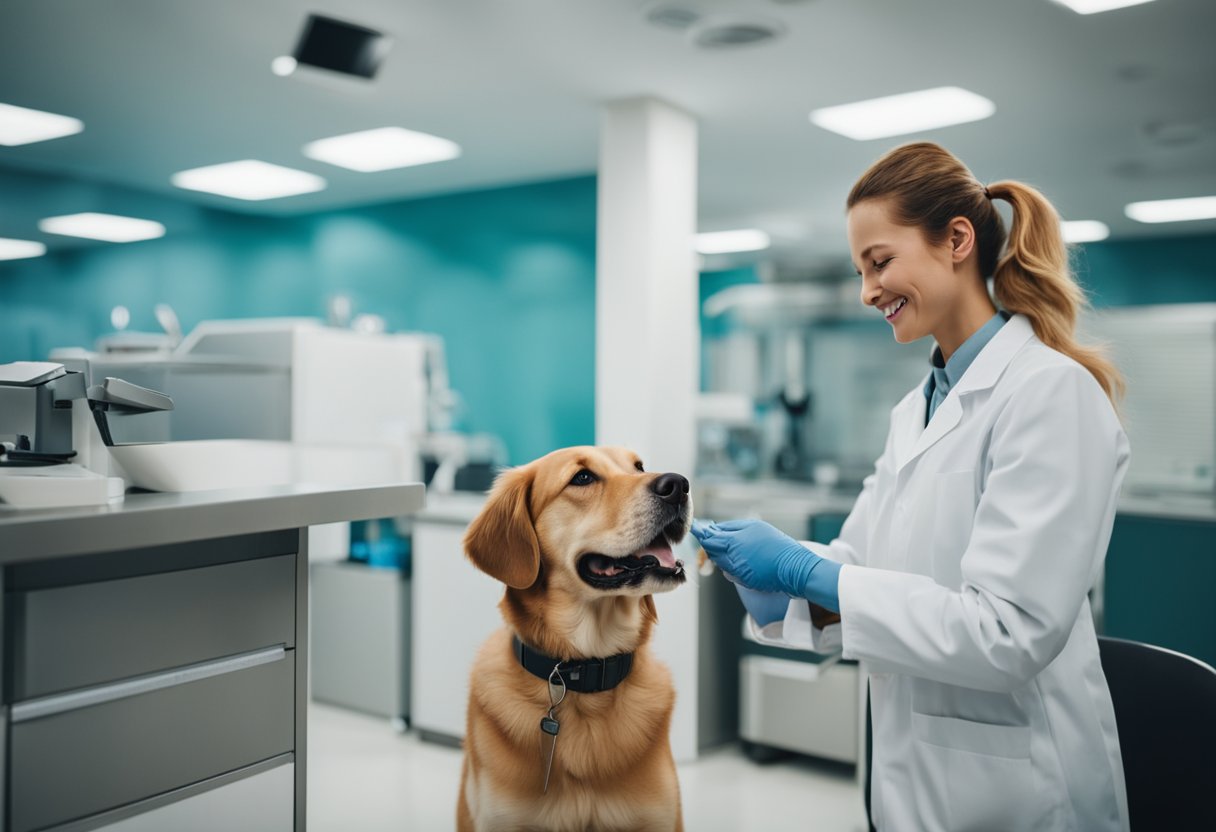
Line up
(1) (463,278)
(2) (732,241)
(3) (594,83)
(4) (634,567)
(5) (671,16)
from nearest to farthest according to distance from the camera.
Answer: (4) (634,567)
(5) (671,16)
(3) (594,83)
(1) (463,278)
(2) (732,241)

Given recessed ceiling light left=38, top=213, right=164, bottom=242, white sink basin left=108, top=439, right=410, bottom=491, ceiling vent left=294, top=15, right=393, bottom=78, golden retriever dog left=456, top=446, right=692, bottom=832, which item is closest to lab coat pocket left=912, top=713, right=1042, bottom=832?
golden retriever dog left=456, top=446, right=692, bottom=832

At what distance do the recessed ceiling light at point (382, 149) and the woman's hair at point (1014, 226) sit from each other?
143 inches

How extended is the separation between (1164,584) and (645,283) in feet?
7.75

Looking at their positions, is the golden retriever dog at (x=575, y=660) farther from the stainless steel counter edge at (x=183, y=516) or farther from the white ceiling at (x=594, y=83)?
the white ceiling at (x=594, y=83)

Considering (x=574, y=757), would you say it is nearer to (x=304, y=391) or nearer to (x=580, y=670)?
(x=580, y=670)

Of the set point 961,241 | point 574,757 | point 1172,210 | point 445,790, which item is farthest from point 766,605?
point 1172,210

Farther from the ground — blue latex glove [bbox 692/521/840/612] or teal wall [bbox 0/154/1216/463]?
teal wall [bbox 0/154/1216/463]

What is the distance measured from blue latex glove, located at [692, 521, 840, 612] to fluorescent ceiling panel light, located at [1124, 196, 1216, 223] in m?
5.65

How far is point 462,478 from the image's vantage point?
14.6 feet

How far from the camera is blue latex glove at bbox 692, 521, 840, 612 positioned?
1342mm

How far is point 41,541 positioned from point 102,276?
167 inches

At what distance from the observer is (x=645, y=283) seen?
13.0 feet

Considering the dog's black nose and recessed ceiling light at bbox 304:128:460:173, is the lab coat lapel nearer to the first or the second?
the dog's black nose

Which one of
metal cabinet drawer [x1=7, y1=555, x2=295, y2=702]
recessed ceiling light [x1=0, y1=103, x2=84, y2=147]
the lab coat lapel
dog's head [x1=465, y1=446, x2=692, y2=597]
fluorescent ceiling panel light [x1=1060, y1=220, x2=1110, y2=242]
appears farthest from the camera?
fluorescent ceiling panel light [x1=1060, y1=220, x2=1110, y2=242]
